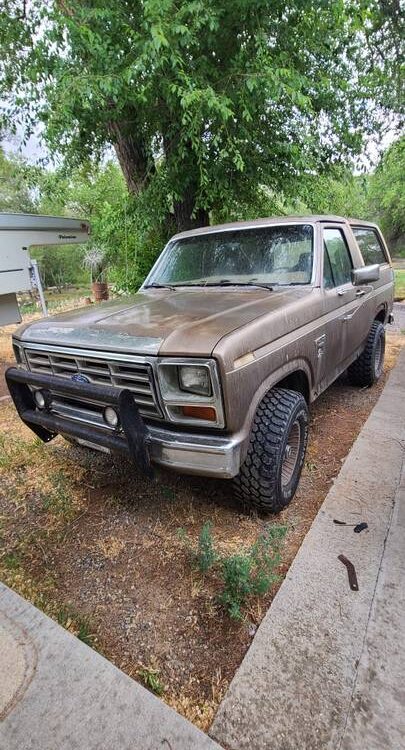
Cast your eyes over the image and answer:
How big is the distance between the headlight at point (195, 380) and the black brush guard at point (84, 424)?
290mm

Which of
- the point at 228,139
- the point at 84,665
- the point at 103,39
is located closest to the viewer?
the point at 84,665

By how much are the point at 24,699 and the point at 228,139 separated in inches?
207

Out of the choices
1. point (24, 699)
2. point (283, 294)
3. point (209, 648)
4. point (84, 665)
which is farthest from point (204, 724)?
point (283, 294)

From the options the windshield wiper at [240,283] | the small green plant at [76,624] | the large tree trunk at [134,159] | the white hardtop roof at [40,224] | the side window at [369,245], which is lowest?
the small green plant at [76,624]

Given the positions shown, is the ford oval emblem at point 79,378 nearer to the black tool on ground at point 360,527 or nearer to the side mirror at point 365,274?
the black tool on ground at point 360,527

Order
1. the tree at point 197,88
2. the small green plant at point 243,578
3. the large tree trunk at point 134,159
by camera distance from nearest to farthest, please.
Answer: the small green plant at point 243,578 < the tree at point 197,88 < the large tree trunk at point 134,159

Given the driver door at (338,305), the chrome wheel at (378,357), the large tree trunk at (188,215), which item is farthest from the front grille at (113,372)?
the large tree trunk at (188,215)

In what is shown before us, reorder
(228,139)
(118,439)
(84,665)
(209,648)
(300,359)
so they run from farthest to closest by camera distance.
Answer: (228,139)
(300,359)
(118,439)
(209,648)
(84,665)

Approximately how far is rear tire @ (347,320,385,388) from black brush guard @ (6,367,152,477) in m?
3.26

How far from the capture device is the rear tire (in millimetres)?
4535

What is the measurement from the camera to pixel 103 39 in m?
4.17

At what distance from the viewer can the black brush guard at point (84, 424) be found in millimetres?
2035

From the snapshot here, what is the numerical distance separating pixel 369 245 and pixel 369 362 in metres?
1.38

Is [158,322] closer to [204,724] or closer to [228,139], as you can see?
[204,724]
